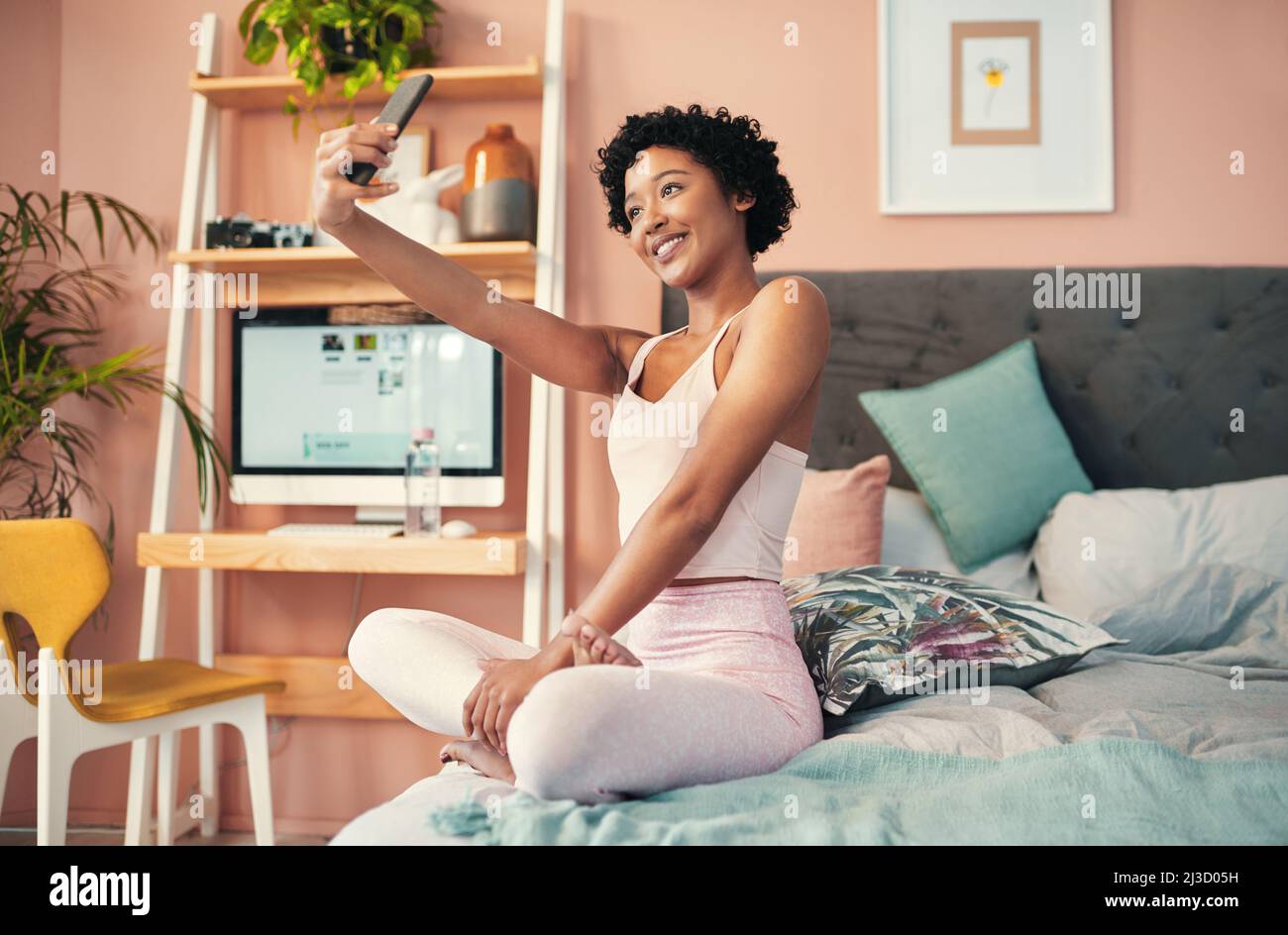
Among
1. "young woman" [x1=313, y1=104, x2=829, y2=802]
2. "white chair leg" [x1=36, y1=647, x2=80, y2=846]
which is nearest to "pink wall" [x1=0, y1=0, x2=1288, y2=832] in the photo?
"white chair leg" [x1=36, y1=647, x2=80, y2=846]

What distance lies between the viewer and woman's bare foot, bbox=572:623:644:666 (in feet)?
3.43

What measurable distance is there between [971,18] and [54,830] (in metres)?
2.67

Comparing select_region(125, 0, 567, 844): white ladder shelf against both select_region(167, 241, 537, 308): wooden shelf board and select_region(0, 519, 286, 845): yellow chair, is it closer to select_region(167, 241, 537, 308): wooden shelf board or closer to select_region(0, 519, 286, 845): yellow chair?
select_region(167, 241, 537, 308): wooden shelf board

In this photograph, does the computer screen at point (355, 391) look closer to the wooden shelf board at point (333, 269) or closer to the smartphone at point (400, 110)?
the wooden shelf board at point (333, 269)

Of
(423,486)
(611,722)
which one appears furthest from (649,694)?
(423,486)

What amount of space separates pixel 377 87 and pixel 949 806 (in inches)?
90.4

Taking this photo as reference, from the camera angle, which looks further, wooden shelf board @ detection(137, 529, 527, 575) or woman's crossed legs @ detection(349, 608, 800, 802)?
wooden shelf board @ detection(137, 529, 527, 575)

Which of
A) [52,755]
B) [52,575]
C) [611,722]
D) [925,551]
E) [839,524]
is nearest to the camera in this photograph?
[611,722]

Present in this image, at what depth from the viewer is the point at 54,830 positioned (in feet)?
5.87

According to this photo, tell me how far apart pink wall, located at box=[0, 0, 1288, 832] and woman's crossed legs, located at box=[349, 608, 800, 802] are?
1393 millimetres

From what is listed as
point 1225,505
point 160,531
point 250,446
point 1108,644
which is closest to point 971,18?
point 1225,505

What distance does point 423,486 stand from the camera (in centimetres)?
244

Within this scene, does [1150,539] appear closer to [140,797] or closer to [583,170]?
[583,170]
